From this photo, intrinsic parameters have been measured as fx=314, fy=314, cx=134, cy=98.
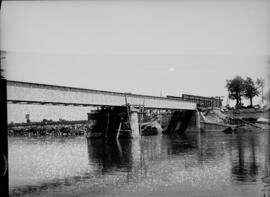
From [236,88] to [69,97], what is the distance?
60089 millimetres

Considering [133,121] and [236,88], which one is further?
[236,88]

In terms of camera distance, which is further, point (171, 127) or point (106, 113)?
point (171, 127)

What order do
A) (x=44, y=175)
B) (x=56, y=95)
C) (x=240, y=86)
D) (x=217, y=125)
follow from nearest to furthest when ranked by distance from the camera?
(x=44, y=175), (x=56, y=95), (x=217, y=125), (x=240, y=86)

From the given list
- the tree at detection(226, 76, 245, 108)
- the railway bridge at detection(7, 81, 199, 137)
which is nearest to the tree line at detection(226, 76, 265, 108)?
the tree at detection(226, 76, 245, 108)

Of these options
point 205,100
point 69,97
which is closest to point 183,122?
point 205,100

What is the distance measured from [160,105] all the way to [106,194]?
170ft

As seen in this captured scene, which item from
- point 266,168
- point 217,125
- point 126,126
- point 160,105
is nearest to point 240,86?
point 217,125

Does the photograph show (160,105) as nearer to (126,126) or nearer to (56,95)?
(126,126)

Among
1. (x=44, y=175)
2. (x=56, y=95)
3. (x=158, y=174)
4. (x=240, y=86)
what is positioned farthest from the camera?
(x=240, y=86)

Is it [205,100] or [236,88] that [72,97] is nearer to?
[205,100]

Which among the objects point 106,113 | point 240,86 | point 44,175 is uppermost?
point 240,86

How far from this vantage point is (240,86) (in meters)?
88.9

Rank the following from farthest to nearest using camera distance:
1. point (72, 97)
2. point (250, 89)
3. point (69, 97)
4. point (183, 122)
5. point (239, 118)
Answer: point (250, 89), point (239, 118), point (183, 122), point (72, 97), point (69, 97)

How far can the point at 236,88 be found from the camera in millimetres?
90000
